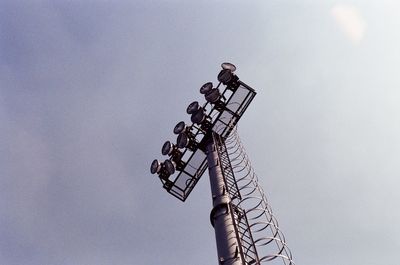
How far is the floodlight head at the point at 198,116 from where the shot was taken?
14414 mm

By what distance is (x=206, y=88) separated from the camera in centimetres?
1519

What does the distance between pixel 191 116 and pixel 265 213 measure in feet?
22.5

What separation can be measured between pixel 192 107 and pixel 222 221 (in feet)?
23.9

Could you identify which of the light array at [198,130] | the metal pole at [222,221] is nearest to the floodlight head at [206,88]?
the light array at [198,130]

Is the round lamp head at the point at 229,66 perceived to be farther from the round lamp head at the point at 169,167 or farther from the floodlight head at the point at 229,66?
the round lamp head at the point at 169,167

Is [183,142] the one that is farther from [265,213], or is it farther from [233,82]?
[265,213]

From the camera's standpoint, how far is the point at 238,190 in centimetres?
990

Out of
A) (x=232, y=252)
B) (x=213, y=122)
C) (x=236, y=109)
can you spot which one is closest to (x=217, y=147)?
(x=213, y=122)

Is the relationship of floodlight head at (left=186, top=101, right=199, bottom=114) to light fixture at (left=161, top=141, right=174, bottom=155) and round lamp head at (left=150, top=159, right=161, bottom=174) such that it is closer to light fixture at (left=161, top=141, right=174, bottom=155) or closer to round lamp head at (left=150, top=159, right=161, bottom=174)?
light fixture at (left=161, top=141, right=174, bottom=155)

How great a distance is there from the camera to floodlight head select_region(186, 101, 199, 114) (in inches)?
584

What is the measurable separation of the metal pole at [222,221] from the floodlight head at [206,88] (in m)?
4.53

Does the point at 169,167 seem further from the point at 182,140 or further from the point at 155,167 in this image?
the point at 182,140

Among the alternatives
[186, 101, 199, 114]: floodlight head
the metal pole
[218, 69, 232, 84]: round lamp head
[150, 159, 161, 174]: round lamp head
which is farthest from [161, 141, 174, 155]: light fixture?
the metal pole

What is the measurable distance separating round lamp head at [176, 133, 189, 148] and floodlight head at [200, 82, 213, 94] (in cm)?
204
